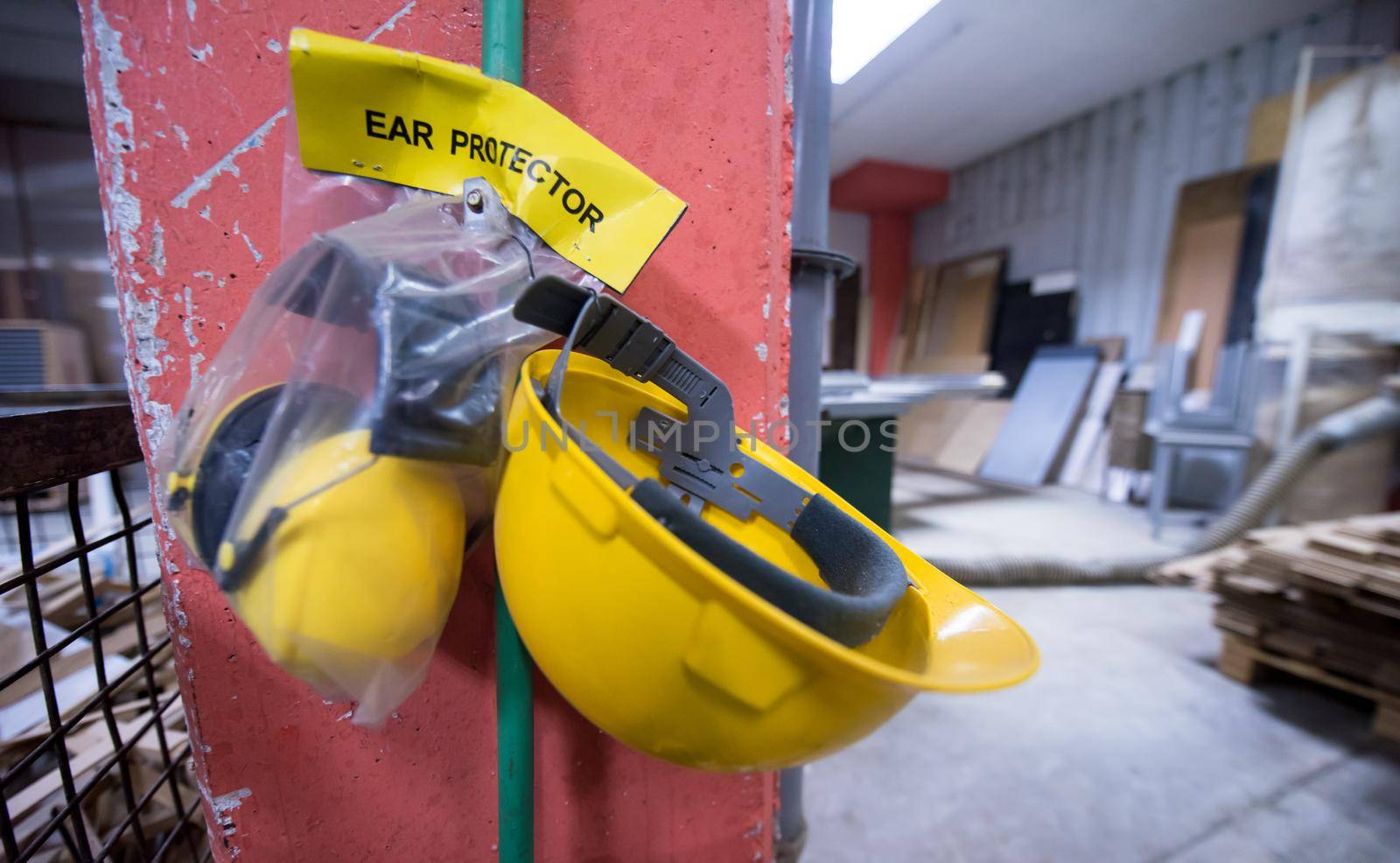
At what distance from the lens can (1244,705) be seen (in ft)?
4.24

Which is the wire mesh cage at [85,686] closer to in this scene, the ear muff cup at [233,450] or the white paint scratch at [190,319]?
the white paint scratch at [190,319]

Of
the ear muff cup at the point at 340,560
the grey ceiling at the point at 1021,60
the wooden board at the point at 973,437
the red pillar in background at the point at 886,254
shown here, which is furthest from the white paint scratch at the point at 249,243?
the red pillar in background at the point at 886,254

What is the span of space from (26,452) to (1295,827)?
5.88 ft

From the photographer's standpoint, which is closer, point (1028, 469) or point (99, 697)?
point (99, 697)

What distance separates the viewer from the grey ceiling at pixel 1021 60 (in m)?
2.47

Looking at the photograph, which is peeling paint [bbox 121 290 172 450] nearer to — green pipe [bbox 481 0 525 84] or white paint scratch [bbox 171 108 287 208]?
white paint scratch [bbox 171 108 287 208]

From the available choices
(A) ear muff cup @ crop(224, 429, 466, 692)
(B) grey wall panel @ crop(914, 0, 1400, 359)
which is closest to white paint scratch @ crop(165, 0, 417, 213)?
(A) ear muff cup @ crop(224, 429, 466, 692)

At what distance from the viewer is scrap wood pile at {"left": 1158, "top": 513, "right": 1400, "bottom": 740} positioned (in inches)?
45.4

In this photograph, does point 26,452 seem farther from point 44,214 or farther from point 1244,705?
point 44,214

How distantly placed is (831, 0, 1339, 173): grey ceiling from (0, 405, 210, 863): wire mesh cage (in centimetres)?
318

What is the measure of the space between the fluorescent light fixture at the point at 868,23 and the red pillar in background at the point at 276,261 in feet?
2.48

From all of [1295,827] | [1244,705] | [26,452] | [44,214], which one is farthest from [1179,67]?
[44,214]

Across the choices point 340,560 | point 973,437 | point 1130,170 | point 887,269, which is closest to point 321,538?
point 340,560

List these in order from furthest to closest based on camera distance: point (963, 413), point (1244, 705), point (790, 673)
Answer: point (963, 413), point (1244, 705), point (790, 673)
